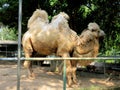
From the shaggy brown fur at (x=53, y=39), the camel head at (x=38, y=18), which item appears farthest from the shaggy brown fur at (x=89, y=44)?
the camel head at (x=38, y=18)

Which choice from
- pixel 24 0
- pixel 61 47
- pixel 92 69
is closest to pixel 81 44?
pixel 61 47

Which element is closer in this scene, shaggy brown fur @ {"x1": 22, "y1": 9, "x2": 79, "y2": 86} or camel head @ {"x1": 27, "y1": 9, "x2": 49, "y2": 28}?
shaggy brown fur @ {"x1": 22, "y1": 9, "x2": 79, "y2": 86}

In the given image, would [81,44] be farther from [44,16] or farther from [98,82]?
[44,16]

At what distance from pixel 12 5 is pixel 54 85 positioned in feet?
28.9

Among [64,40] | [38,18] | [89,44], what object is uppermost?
[38,18]

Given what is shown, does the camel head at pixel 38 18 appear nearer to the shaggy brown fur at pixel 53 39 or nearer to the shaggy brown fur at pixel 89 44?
the shaggy brown fur at pixel 53 39

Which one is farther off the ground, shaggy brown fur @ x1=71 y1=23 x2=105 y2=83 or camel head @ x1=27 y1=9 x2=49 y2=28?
camel head @ x1=27 y1=9 x2=49 y2=28

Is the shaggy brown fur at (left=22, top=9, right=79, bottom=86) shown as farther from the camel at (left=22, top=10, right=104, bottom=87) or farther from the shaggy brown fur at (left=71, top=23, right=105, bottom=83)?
the shaggy brown fur at (left=71, top=23, right=105, bottom=83)

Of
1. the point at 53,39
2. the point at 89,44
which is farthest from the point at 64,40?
the point at 89,44

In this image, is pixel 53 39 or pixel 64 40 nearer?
pixel 64 40

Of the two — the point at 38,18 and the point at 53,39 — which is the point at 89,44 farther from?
the point at 38,18

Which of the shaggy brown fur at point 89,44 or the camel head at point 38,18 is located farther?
the camel head at point 38,18

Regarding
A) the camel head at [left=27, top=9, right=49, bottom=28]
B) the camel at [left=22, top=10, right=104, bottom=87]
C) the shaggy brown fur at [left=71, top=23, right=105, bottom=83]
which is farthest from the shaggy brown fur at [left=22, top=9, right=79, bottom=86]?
the camel head at [left=27, top=9, right=49, bottom=28]

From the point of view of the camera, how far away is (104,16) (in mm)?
14156
